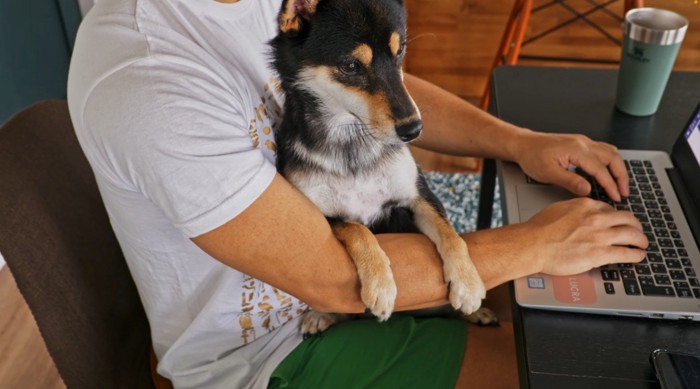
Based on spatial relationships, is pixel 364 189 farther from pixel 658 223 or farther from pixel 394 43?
pixel 658 223

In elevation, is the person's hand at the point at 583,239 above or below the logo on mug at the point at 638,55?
below

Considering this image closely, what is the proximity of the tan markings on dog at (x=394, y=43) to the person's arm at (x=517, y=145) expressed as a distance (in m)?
0.29

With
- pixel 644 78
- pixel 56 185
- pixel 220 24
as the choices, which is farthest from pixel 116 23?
pixel 644 78

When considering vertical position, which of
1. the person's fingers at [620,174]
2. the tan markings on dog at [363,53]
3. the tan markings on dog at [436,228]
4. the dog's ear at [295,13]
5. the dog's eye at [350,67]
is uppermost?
the dog's ear at [295,13]

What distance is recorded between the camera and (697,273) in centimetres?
92

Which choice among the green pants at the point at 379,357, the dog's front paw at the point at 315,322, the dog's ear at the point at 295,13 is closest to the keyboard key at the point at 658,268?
the green pants at the point at 379,357

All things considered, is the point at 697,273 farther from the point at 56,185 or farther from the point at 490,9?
the point at 490,9

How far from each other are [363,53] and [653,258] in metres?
0.55

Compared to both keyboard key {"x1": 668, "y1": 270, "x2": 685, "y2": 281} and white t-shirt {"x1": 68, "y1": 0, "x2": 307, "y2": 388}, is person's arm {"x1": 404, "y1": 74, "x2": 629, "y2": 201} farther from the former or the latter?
white t-shirt {"x1": 68, "y1": 0, "x2": 307, "y2": 388}

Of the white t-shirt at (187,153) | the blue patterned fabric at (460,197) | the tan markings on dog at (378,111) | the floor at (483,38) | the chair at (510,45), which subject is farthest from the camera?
the floor at (483,38)

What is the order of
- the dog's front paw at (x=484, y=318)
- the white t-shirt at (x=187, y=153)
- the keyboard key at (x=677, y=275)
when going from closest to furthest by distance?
1. the white t-shirt at (x=187, y=153)
2. the keyboard key at (x=677, y=275)
3. the dog's front paw at (x=484, y=318)

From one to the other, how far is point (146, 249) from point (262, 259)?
21 centimetres

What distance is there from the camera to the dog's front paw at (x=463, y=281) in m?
0.97

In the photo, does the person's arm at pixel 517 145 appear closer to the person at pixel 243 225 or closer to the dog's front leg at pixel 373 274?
the person at pixel 243 225
